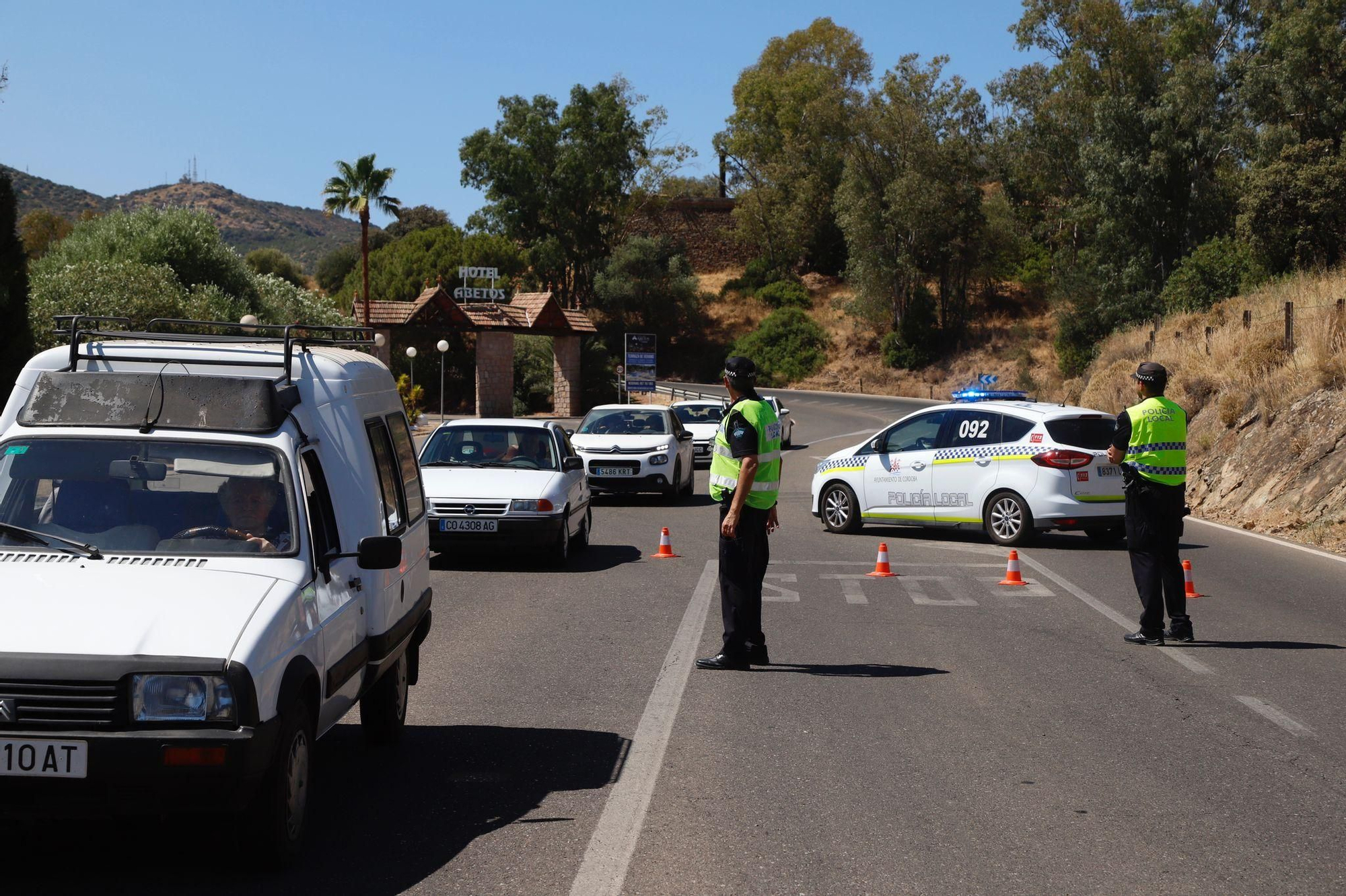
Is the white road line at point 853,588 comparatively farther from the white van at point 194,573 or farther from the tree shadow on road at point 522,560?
the white van at point 194,573

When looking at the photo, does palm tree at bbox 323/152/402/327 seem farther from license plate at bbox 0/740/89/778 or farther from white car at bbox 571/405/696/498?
license plate at bbox 0/740/89/778

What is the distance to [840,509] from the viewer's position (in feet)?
58.0

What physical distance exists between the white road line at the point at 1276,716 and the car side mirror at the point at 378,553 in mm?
4699

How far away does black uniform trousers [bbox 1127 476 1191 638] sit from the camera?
31.5 ft

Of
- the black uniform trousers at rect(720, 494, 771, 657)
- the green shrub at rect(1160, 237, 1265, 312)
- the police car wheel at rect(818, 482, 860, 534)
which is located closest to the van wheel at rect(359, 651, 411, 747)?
the black uniform trousers at rect(720, 494, 771, 657)

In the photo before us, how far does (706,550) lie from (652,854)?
1064 cm

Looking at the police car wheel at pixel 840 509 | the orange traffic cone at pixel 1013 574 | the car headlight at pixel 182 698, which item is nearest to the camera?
the car headlight at pixel 182 698

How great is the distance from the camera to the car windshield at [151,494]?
207 inches

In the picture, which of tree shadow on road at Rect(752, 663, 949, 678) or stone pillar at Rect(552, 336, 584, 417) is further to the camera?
stone pillar at Rect(552, 336, 584, 417)

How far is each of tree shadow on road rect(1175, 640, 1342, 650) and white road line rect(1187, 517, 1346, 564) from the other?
19.1ft

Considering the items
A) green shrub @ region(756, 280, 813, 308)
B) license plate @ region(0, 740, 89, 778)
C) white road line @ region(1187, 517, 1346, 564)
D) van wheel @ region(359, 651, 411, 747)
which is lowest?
white road line @ region(1187, 517, 1346, 564)

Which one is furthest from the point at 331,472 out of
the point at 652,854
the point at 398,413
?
the point at 652,854

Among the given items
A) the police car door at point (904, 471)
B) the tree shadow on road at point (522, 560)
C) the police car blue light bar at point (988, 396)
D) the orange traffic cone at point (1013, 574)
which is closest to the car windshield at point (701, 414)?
the police car blue light bar at point (988, 396)

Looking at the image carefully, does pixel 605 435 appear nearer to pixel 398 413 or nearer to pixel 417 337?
pixel 398 413
